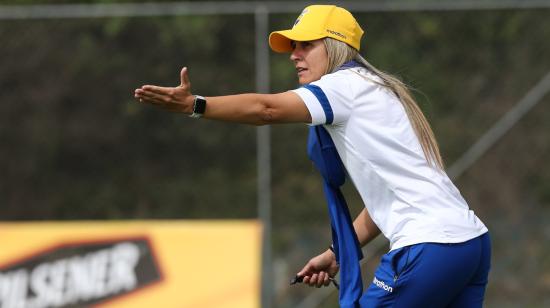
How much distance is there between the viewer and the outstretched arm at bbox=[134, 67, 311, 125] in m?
3.57

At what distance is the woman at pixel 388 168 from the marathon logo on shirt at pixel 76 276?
361 centimetres

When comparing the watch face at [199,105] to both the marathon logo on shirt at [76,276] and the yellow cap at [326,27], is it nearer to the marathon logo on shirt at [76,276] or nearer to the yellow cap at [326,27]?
the yellow cap at [326,27]

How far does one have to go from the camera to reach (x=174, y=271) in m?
7.50

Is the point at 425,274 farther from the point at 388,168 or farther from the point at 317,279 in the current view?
the point at 317,279

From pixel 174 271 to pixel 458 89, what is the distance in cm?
257

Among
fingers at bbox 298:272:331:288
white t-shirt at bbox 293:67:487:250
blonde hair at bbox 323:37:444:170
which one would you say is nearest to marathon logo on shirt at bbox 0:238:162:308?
fingers at bbox 298:272:331:288

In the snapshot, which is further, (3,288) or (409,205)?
(3,288)

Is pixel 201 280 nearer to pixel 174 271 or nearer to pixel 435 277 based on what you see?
pixel 174 271

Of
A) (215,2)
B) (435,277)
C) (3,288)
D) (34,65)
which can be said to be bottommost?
(3,288)

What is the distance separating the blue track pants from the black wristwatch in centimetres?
85

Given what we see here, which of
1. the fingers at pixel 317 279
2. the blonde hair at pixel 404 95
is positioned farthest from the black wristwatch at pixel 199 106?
the fingers at pixel 317 279

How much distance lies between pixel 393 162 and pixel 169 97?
846 mm

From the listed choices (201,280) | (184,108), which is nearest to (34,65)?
(201,280)

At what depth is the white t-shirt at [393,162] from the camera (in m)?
3.82
